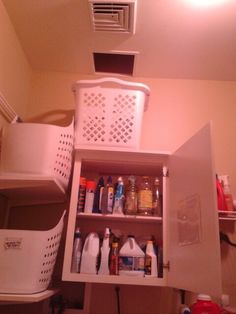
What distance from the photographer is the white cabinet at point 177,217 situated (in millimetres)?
1147

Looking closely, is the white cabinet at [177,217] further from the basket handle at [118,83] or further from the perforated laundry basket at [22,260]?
the basket handle at [118,83]

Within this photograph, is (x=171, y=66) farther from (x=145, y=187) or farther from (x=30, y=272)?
(x=30, y=272)

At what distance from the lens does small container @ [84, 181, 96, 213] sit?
63.7 inches

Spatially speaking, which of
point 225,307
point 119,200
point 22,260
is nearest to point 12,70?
point 119,200

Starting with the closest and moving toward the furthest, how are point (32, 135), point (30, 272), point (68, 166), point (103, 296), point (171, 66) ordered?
point (30, 272), point (32, 135), point (68, 166), point (103, 296), point (171, 66)

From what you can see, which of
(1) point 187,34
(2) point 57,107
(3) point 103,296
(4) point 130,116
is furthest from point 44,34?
(3) point 103,296

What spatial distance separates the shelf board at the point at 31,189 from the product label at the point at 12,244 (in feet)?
0.86

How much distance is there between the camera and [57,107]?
2062 millimetres

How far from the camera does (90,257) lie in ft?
4.97

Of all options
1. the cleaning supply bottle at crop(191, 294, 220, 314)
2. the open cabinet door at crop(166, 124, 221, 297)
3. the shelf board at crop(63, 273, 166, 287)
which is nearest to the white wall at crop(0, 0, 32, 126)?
the shelf board at crop(63, 273, 166, 287)

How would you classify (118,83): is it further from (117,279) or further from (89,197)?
(117,279)

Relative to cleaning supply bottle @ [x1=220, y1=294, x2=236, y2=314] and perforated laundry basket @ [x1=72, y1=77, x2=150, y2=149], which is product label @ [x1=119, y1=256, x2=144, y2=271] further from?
perforated laundry basket @ [x1=72, y1=77, x2=150, y2=149]

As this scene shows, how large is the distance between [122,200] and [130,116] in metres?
0.48

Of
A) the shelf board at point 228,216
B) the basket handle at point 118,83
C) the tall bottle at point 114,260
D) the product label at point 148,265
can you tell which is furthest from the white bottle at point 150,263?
the basket handle at point 118,83
